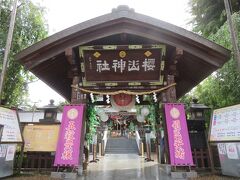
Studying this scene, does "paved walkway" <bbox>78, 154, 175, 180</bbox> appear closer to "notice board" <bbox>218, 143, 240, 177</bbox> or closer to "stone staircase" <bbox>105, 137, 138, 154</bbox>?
"notice board" <bbox>218, 143, 240, 177</bbox>

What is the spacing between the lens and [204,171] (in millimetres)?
7441

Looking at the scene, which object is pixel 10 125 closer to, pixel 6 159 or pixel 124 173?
pixel 6 159

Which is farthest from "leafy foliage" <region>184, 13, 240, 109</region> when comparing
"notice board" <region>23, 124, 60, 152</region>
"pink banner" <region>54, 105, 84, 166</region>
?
"notice board" <region>23, 124, 60, 152</region>

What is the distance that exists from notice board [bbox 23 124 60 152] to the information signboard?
52 cm

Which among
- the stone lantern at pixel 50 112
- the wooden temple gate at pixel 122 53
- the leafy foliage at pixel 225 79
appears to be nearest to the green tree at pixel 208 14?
the leafy foliage at pixel 225 79

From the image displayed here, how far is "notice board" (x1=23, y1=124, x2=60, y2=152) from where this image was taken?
7.65 metres

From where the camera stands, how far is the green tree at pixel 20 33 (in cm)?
1218

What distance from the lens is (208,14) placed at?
14008 mm

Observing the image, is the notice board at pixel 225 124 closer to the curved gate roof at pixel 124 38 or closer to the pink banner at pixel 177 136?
the pink banner at pixel 177 136

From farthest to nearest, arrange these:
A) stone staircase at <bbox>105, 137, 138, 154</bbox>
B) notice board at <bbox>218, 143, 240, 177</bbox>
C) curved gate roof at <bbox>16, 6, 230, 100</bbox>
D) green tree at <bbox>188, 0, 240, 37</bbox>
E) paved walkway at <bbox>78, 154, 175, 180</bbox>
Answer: stone staircase at <bbox>105, 137, 138, 154</bbox> → green tree at <bbox>188, 0, 240, 37</bbox> → curved gate roof at <bbox>16, 6, 230, 100</bbox> → paved walkway at <bbox>78, 154, 175, 180</bbox> → notice board at <bbox>218, 143, 240, 177</bbox>

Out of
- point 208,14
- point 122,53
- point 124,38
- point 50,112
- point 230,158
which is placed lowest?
point 230,158

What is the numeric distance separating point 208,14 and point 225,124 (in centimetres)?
1001

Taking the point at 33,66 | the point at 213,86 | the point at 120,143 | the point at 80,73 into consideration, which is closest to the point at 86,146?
the point at 80,73

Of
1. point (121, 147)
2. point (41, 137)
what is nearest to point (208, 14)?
point (41, 137)
